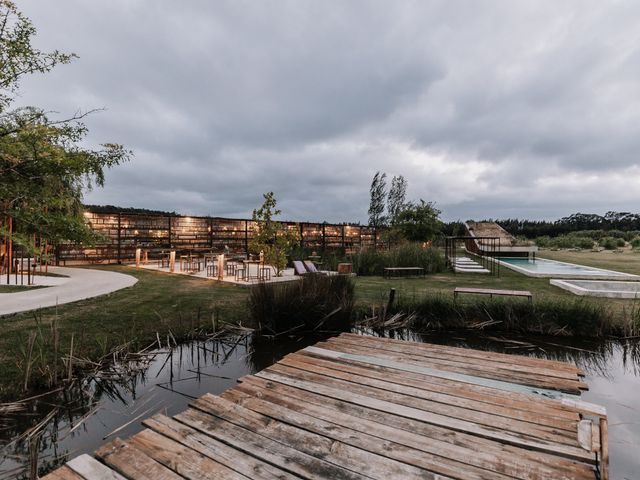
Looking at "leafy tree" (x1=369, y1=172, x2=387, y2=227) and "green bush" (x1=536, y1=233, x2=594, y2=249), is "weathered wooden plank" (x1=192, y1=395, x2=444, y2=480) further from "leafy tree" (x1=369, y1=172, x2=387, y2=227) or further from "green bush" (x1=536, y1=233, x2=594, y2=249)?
"green bush" (x1=536, y1=233, x2=594, y2=249)

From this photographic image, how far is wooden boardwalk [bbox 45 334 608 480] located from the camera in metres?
1.59

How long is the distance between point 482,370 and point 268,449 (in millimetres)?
2222

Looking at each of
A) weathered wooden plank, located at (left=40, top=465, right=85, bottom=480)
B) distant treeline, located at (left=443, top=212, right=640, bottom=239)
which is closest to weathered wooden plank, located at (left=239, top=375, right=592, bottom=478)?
weathered wooden plank, located at (left=40, top=465, right=85, bottom=480)

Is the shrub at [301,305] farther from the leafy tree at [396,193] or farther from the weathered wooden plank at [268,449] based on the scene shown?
the leafy tree at [396,193]

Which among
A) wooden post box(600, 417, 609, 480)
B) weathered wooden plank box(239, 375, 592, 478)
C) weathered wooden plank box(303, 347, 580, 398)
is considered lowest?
weathered wooden plank box(303, 347, 580, 398)

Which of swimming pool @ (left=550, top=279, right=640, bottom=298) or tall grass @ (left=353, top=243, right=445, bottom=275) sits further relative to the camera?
tall grass @ (left=353, top=243, right=445, bottom=275)

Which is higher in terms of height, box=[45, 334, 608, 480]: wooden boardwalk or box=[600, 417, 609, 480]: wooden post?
box=[600, 417, 609, 480]: wooden post

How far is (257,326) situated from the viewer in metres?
5.09

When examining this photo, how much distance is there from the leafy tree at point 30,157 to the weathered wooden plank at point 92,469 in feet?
7.80

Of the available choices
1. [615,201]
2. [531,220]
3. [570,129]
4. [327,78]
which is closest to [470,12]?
[327,78]

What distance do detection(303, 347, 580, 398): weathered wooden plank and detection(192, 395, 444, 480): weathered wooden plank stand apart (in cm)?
136

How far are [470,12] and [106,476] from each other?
11044 mm

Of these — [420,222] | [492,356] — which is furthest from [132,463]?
[420,222]

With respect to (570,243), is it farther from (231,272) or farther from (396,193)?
(231,272)
